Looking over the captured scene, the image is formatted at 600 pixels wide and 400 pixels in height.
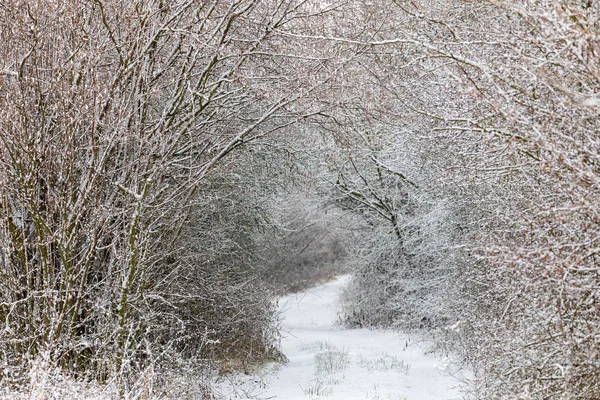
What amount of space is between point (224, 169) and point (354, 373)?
12.2ft

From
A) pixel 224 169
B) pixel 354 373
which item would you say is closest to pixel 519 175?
pixel 224 169

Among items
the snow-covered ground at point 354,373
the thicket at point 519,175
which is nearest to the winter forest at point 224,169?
the thicket at point 519,175

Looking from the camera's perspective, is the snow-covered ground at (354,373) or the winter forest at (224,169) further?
the snow-covered ground at (354,373)

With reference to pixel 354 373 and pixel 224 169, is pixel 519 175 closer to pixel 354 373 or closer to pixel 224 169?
pixel 224 169

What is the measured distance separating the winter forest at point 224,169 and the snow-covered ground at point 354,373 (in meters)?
0.67

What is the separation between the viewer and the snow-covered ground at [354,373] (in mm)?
8492

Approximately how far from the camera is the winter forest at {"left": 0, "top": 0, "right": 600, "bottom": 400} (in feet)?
14.2

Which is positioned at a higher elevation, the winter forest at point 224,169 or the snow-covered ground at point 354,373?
the winter forest at point 224,169

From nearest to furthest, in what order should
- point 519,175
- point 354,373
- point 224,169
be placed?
point 519,175 → point 224,169 → point 354,373

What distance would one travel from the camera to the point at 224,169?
28.4 feet

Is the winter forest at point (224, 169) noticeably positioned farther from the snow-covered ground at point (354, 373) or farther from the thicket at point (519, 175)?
the snow-covered ground at point (354, 373)

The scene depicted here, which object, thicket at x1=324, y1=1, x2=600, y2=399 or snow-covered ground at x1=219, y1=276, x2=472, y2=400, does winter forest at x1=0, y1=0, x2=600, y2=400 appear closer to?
thicket at x1=324, y1=1, x2=600, y2=399

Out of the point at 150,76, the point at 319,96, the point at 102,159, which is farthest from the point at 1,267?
the point at 319,96

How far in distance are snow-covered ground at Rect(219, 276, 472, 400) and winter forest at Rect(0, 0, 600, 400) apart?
2.21 feet
